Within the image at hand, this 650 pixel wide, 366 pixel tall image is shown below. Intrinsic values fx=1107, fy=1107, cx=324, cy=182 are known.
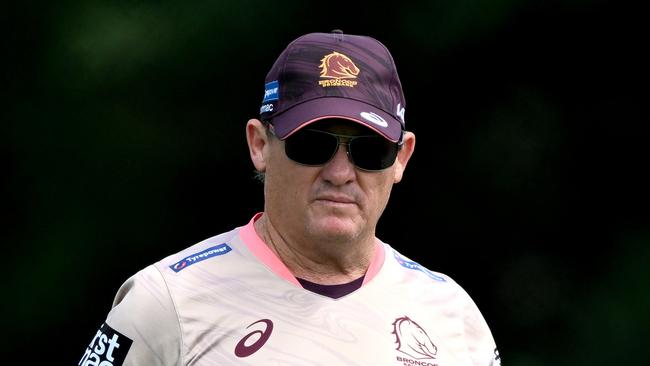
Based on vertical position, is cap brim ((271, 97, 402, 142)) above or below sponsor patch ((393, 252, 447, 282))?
above

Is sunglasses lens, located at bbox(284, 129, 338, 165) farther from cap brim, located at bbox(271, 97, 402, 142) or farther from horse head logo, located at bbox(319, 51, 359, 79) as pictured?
horse head logo, located at bbox(319, 51, 359, 79)

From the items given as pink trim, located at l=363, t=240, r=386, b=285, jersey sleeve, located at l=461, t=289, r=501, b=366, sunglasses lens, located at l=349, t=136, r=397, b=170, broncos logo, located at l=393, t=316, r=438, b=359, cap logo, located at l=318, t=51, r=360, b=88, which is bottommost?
jersey sleeve, located at l=461, t=289, r=501, b=366

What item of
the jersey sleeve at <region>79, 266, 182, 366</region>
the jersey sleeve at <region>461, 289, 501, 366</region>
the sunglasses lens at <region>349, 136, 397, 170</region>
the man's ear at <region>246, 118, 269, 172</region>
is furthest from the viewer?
the jersey sleeve at <region>461, 289, 501, 366</region>

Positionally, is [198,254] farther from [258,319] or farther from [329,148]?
[329,148]

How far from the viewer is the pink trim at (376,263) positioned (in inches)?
109

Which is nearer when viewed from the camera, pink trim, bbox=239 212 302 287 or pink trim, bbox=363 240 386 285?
pink trim, bbox=239 212 302 287

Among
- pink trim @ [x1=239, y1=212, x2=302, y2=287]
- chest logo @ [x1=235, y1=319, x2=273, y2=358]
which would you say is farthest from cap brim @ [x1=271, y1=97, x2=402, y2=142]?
chest logo @ [x1=235, y1=319, x2=273, y2=358]

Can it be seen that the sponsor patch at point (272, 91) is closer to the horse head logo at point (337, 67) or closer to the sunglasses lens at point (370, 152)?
the horse head logo at point (337, 67)

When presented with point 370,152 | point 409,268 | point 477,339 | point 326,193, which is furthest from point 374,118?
point 477,339

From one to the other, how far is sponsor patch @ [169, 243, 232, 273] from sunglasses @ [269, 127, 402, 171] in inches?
12.5

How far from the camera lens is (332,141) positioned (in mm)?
2555

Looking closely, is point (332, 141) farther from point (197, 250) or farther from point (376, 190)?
point (197, 250)

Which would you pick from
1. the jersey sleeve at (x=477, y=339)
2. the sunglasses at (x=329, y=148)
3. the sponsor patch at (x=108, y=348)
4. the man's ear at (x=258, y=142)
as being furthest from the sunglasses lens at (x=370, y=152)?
the sponsor patch at (x=108, y=348)

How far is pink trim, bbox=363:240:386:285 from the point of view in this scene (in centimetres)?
276
